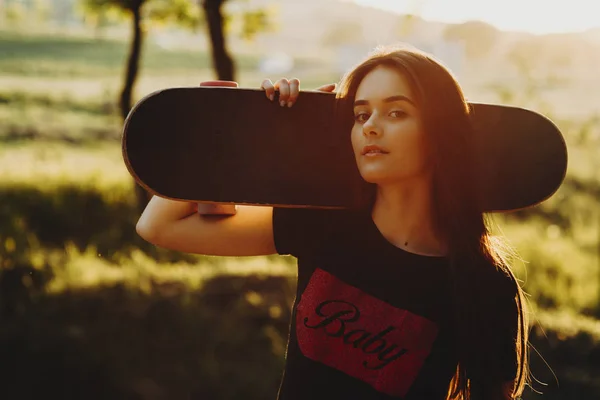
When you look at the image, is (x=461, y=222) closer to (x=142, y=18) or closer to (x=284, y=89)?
(x=284, y=89)

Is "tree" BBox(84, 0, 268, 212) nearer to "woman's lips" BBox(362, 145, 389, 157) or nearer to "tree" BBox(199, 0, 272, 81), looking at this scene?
"tree" BBox(199, 0, 272, 81)

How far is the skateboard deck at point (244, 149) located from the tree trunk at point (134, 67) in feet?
18.3

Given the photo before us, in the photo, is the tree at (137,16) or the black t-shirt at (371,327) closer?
the black t-shirt at (371,327)

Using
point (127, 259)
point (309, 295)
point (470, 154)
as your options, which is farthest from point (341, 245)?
point (127, 259)

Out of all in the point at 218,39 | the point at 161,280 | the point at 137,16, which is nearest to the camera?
the point at 161,280

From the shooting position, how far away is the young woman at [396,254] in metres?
1.55

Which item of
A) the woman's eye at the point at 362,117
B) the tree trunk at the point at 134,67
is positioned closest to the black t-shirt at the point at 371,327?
the woman's eye at the point at 362,117

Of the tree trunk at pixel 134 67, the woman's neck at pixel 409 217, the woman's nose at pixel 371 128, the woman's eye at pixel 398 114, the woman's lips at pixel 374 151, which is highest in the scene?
the woman's eye at pixel 398 114

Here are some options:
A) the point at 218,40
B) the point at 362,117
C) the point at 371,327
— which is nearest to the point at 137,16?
the point at 218,40

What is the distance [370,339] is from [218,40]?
4.84m

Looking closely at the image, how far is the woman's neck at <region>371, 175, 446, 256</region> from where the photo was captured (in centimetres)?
167

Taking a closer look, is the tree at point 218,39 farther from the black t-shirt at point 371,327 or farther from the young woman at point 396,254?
the black t-shirt at point 371,327

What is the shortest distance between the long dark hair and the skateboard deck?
11cm

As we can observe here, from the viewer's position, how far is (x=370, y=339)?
154 centimetres
